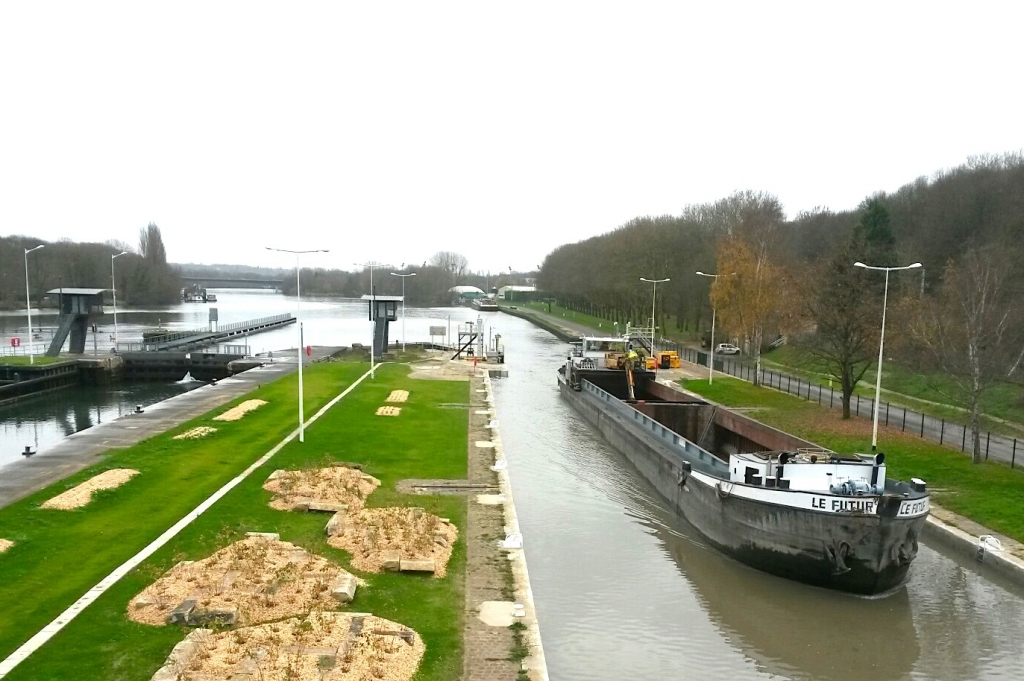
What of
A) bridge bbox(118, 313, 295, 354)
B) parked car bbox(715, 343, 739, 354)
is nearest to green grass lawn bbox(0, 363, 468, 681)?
bridge bbox(118, 313, 295, 354)

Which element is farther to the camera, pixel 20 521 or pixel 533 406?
pixel 533 406

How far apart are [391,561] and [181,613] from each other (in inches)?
166

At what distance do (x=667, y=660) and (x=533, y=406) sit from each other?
1163 inches

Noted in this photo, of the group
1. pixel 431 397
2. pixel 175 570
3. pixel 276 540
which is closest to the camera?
pixel 175 570

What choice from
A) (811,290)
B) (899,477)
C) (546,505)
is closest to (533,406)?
(811,290)

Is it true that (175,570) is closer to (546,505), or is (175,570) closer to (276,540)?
(276,540)

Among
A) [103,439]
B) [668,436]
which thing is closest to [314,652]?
[103,439]

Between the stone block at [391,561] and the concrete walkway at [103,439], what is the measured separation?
10606mm

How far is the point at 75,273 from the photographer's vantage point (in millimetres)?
130750

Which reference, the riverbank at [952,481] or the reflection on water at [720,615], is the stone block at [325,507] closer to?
the reflection on water at [720,615]

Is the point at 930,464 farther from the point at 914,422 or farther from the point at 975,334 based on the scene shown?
the point at 914,422

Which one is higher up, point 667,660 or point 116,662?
point 116,662

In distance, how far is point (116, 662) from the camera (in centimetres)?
1087

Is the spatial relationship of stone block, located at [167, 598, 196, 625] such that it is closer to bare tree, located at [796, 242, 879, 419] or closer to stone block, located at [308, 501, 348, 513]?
stone block, located at [308, 501, 348, 513]
